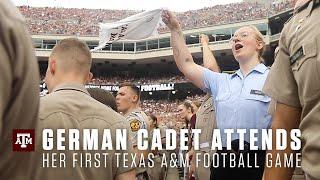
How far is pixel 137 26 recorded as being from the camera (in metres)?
6.33

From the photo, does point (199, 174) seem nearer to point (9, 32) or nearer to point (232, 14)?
point (9, 32)

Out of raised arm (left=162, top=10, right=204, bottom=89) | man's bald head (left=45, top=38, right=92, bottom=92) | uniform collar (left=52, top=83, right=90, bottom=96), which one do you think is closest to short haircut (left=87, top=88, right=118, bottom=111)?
raised arm (left=162, top=10, right=204, bottom=89)

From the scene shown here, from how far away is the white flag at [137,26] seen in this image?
6.05 m

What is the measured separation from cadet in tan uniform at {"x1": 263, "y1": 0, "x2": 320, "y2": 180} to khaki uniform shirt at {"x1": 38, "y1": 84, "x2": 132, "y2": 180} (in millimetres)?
925

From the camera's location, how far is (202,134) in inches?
166

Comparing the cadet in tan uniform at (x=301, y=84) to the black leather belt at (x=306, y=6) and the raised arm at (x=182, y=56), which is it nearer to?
the black leather belt at (x=306, y=6)

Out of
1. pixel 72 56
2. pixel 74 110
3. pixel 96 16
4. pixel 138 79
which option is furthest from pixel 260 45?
pixel 96 16

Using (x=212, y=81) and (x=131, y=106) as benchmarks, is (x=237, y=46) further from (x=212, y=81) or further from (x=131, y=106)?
→ (x=131, y=106)

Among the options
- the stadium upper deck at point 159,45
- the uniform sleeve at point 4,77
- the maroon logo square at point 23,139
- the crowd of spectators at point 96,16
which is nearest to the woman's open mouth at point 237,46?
the maroon logo square at point 23,139

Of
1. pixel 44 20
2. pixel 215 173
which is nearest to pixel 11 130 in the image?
pixel 215 173

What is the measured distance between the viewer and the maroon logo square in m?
1.02

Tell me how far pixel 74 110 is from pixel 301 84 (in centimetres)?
119

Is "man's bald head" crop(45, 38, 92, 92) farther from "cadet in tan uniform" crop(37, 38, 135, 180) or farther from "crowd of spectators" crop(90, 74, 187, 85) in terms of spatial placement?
"crowd of spectators" crop(90, 74, 187, 85)

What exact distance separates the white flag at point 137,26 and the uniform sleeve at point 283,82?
4.12 metres
